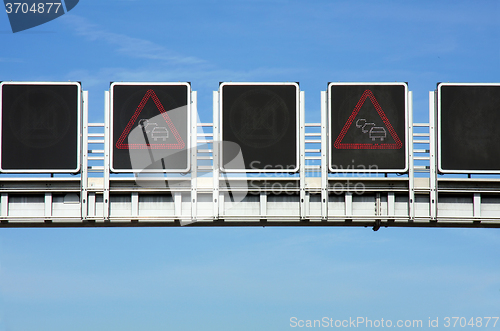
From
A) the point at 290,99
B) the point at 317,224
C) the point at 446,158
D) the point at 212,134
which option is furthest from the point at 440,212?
the point at 212,134

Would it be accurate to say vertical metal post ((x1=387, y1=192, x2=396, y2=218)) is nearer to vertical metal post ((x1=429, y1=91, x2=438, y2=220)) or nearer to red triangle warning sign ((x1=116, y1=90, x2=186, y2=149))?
vertical metal post ((x1=429, y1=91, x2=438, y2=220))

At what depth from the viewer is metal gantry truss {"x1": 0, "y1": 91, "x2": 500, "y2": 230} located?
78.8ft

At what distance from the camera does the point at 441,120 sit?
24.6m

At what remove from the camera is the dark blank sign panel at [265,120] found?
78.7ft

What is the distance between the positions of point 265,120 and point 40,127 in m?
8.09

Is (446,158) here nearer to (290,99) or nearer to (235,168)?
(290,99)

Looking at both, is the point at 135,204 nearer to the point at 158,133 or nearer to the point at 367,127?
the point at 158,133

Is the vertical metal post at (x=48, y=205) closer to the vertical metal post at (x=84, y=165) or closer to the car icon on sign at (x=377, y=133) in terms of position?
the vertical metal post at (x=84, y=165)

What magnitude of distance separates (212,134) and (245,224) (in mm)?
3489

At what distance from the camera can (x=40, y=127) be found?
79.2 ft

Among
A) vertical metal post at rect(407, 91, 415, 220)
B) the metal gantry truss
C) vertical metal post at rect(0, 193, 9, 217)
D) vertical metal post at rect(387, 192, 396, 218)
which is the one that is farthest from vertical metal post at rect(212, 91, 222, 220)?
vertical metal post at rect(0, 193, 9, 217)

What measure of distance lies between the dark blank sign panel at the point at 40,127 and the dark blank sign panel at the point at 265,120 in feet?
17.9

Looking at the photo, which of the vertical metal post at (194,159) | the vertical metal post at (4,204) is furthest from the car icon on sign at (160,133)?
the vertical metal post at (4,204)

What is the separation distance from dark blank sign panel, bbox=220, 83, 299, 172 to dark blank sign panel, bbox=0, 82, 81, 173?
5447 mm
